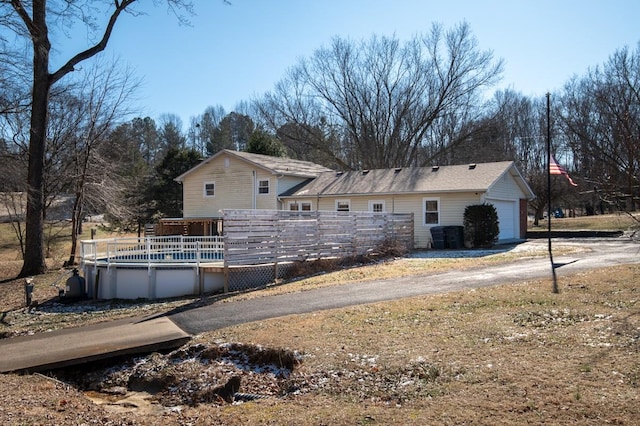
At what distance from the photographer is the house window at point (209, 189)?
28.3 metres

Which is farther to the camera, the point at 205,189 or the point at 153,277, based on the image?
the point at 205,189

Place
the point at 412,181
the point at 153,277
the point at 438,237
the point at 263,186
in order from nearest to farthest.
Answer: the point at 153,277, the point at 438,237, the point at 412,181, the point at 263,186

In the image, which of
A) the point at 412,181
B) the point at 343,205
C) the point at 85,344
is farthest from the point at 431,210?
the point at 85,344

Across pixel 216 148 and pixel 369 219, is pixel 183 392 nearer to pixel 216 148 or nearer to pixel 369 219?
pixel 369 219

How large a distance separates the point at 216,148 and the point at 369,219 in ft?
136

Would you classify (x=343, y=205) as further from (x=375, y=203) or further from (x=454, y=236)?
(x=454, y=236)

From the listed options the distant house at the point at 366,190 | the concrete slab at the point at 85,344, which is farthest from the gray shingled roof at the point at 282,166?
the concrete slab at the point at 85,344

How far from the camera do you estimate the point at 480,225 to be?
21594mm

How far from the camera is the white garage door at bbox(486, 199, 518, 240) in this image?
2429 cm

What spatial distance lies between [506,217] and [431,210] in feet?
15.0

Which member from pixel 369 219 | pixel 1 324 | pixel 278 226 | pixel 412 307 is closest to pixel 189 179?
pixel 369 219

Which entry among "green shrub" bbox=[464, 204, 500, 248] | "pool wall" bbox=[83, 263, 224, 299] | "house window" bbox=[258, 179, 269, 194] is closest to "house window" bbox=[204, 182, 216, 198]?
"house window" bbox=[258, 179, 269, 194]

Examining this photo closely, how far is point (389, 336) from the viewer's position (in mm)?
7195

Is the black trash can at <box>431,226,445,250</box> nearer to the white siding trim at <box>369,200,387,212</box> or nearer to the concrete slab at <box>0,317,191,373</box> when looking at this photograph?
the white siding trim at <box>369,200,387,212</box>
